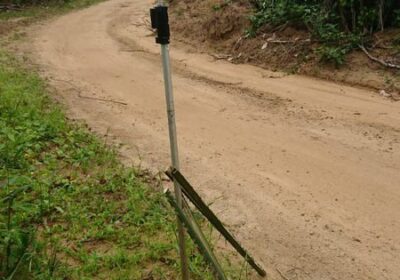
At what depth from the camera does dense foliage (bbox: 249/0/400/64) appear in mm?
7777

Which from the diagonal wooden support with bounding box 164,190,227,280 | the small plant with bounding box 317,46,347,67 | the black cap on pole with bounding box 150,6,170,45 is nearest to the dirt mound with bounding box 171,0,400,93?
the small plant with bounding box 317,46,347,67

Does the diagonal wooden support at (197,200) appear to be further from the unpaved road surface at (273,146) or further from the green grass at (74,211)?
the unpaved road surface at (273,146)

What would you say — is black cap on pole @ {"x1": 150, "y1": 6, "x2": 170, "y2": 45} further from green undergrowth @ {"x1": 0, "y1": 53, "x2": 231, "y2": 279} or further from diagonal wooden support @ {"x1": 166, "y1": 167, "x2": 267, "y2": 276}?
green undergrowth @ {"x1": 0, "y1": 53, "x2": 231, "y2": 279}

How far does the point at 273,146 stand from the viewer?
5.23 meters

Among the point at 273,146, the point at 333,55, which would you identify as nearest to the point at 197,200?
the point at 273,146

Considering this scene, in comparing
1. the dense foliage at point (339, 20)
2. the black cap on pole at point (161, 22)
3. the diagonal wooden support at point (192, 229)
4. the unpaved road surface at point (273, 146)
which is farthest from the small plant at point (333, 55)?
the black cap on pole at point (161, 22)

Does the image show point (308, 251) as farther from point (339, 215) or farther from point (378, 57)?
point (378, 57)

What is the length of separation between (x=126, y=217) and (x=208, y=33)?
703 centimetres

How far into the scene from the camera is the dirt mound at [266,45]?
7242 millimetres

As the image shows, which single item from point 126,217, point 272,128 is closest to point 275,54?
point 272,128

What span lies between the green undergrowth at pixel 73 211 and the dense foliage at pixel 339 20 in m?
4.70

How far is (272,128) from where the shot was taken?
5703 millimetres

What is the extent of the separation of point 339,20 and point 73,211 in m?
6.47

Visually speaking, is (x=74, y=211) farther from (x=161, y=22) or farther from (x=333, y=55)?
(x=333, y=55)
